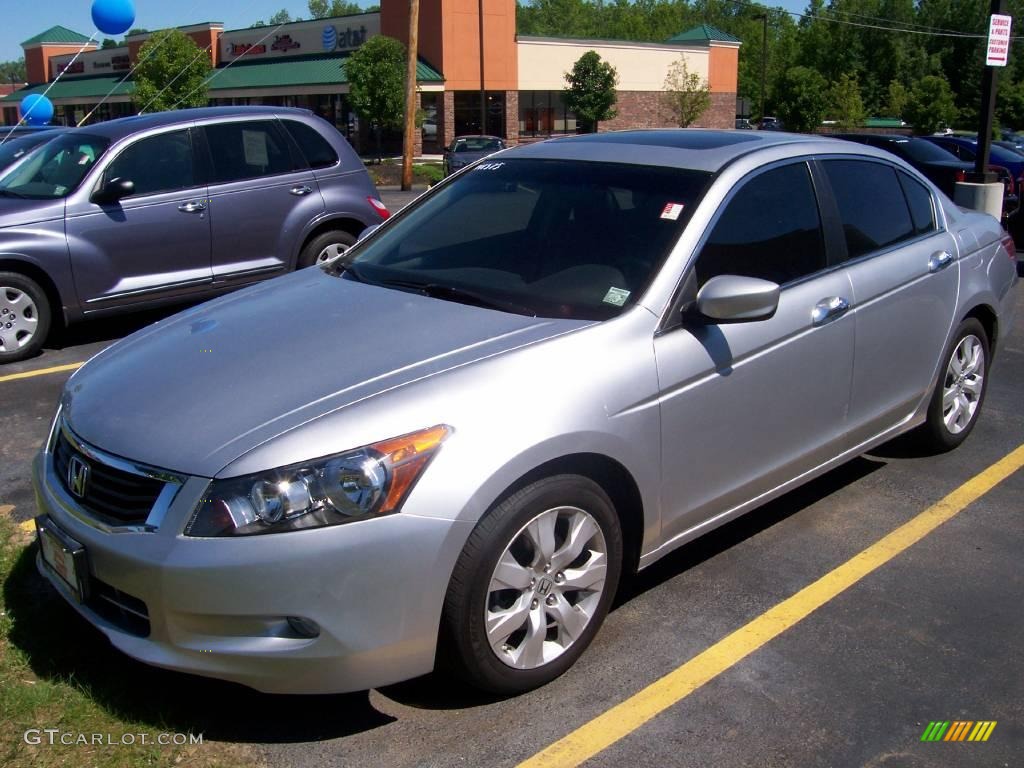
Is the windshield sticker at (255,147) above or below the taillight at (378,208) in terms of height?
above

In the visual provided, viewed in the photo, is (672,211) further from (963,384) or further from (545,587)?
(963,384)

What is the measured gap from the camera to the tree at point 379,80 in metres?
39.5

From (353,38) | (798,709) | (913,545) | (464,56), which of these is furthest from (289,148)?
(353,38)

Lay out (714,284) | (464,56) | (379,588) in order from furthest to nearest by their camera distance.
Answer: (464,56) < (714,284) < (379,588)

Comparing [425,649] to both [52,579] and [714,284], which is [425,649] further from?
[714,284]

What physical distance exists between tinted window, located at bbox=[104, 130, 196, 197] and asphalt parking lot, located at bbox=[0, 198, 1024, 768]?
3844 mm

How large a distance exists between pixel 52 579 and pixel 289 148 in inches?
240

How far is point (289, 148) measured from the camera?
887cm

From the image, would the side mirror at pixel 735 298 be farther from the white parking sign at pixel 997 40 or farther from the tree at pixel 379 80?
the tree at pixel 379 80

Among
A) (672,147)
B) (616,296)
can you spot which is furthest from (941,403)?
(616,296)

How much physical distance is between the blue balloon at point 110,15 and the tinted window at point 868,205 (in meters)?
8.23

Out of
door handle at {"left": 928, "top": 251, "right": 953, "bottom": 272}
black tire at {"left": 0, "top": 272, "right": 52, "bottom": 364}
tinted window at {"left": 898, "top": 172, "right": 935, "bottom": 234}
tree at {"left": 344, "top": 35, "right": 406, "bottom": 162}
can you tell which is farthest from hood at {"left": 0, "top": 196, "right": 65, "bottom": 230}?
tree at {"left": 344, "top": 35, "right": 406, "bottom": 162}

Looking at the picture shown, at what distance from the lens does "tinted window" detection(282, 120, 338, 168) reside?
8.95m

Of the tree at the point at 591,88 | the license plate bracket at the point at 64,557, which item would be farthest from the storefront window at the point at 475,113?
the license plate bracket at the point at 64,557
